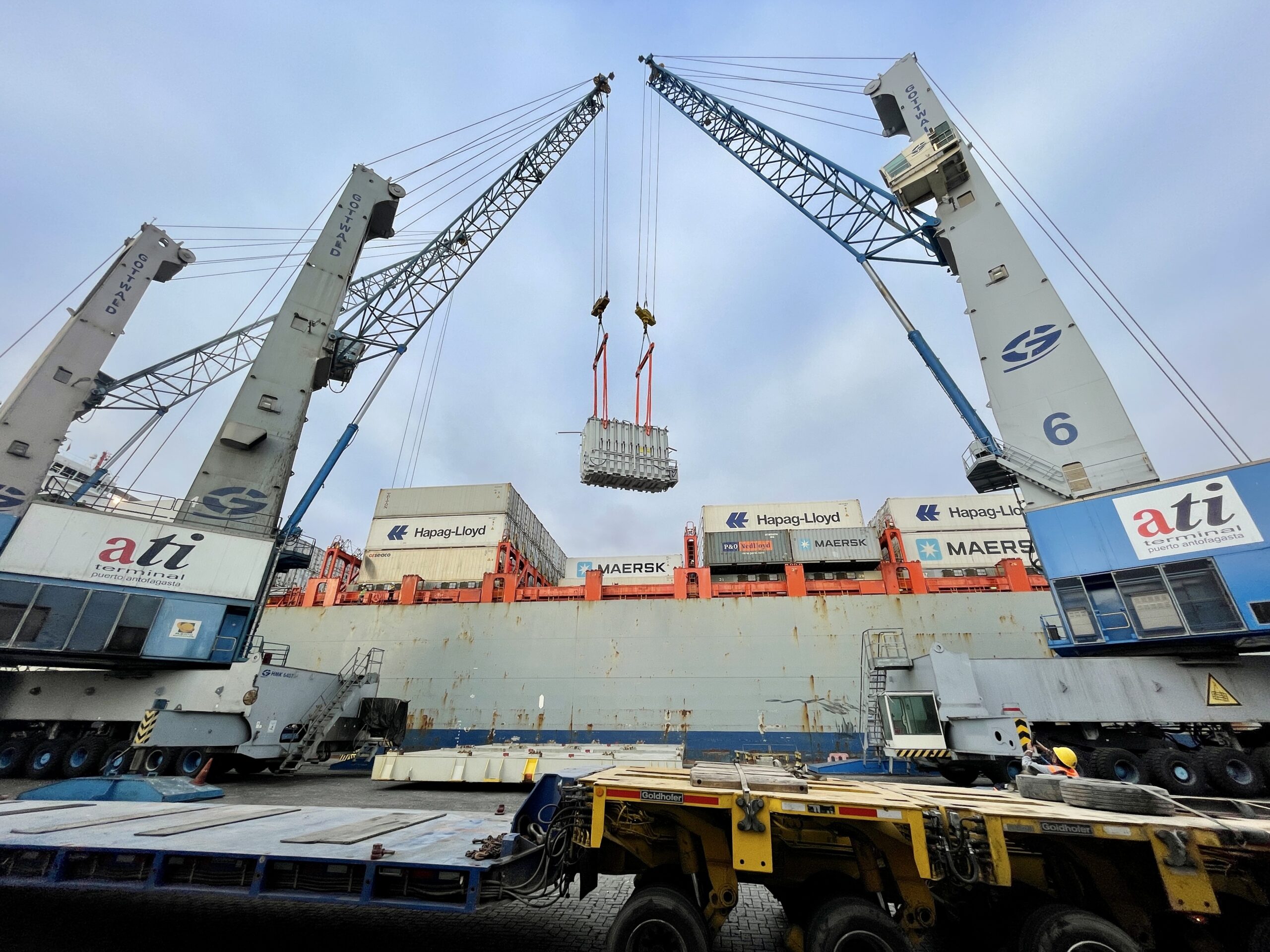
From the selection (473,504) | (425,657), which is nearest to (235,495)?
(425,657)

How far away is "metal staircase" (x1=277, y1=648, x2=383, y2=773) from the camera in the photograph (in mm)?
17469

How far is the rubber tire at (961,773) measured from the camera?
1411cm

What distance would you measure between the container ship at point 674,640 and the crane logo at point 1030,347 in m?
12.0

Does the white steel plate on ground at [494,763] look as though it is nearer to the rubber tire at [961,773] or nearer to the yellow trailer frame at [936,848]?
the rubber tire at [961,773]

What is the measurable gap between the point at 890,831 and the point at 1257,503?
16615mm

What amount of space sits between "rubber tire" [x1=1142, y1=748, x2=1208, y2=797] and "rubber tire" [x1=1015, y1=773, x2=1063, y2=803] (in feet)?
40.7

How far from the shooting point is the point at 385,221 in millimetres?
23891

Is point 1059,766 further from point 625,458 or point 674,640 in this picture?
point 674,640

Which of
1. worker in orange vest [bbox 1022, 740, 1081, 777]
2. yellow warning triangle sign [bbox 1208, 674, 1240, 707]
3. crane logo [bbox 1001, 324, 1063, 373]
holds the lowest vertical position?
worker in orange vest [bbox 1022, 740, 1081, 777]

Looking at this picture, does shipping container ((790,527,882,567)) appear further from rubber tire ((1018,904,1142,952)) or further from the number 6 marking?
rubber tire ((1018,904,1142,952))

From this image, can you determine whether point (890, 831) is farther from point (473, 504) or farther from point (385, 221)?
point (473, 504)

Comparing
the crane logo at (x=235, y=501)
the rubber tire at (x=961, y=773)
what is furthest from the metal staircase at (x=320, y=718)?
the rubber tire at (x=961, y=773)

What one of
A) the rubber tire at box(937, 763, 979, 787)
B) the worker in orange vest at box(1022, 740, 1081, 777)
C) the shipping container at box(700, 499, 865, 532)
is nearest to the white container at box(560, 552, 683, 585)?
the shipping container at box(700, 499, 865, 532)

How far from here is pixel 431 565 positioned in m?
35.5
